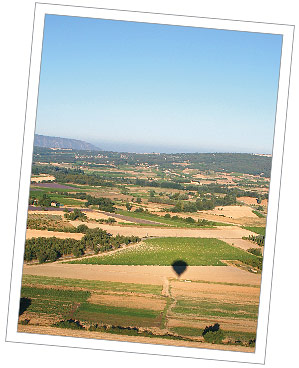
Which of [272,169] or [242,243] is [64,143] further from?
[272,169]

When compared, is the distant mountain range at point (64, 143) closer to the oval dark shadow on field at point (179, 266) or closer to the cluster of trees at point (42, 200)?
the cluster of trees at point (42, 200)

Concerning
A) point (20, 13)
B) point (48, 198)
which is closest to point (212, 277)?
point (48, 198)

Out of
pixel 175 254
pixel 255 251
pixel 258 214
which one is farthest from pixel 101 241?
pixel 258 214

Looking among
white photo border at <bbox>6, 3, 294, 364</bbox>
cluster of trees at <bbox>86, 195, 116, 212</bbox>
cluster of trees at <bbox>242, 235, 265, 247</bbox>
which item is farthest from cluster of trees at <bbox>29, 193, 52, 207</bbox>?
white photo border at <bbox>6, 3, 294, 364</bbox>

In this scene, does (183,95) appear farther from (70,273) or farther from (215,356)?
(215,356)

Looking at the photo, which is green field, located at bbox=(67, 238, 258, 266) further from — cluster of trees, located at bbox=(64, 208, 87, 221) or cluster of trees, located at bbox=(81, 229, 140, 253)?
cluster of trees, located at bbox=(64, 208, 87, 221)

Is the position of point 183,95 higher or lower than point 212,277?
higher

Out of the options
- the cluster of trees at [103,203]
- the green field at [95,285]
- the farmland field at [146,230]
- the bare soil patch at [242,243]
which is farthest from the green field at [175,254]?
the cluster of trees at [103,203]
